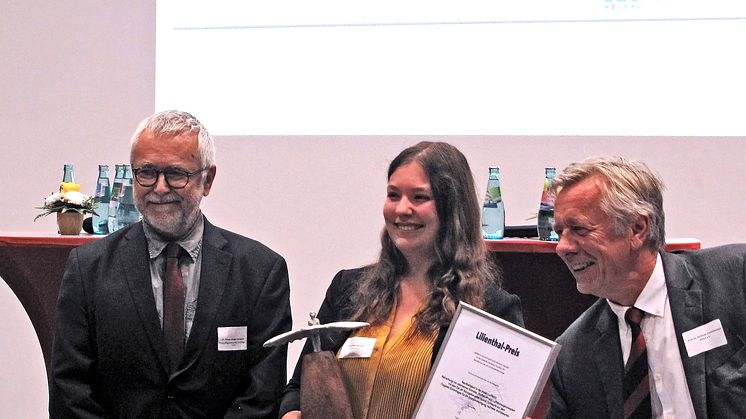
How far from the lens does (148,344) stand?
9.73 feet

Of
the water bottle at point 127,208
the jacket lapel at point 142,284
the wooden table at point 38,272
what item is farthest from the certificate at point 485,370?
the water bottle at point 127,208

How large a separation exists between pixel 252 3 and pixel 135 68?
823 millimetres

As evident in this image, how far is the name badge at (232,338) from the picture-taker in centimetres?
300

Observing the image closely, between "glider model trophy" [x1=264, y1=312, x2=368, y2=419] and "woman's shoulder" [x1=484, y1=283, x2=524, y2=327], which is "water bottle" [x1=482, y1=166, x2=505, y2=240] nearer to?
"woman's shoulder" [x1=484, y1=283, x2=524, y2=327]

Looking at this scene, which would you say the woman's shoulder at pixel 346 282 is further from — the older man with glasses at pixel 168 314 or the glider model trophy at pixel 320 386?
the glider model trophy at pixel 320 386

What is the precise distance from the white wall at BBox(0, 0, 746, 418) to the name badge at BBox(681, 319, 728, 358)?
2.18 meters

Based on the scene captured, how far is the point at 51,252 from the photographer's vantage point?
4016 mm

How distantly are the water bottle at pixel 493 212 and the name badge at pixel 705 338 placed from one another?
1.29m

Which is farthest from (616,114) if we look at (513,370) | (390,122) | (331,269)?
(513,370)

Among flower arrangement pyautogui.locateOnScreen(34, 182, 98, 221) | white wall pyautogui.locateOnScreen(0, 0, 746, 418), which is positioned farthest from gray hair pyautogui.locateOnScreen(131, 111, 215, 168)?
white wall pyautogui.locateOnScreen(0, 0, 746, 418)

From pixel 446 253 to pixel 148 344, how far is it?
94 centimetres

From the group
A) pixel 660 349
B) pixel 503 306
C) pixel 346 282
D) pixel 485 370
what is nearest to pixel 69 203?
pixel 346 282

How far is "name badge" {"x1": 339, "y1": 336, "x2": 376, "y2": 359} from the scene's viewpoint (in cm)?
288

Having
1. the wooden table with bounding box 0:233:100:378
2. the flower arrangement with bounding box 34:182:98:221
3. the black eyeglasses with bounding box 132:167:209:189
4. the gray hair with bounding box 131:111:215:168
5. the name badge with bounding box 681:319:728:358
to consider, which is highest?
the gray hair with bounding box 131:111:215:168
